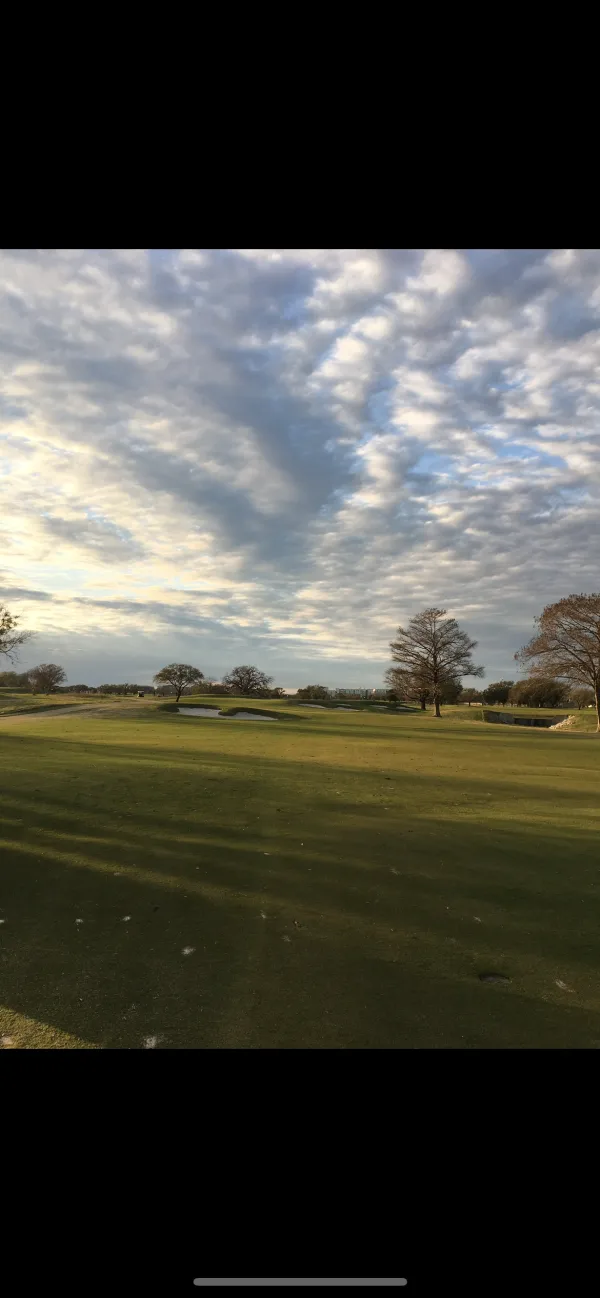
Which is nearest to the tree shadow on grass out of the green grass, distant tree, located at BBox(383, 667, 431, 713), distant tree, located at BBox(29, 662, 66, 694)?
the green grass

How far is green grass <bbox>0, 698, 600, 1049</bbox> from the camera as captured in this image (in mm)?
3455

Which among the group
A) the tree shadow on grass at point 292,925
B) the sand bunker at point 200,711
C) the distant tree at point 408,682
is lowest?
the tree shadow on grass at point 292,925

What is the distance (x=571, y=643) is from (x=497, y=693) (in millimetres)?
45551

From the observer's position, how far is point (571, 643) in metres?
37.2

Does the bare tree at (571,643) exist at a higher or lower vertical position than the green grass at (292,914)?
higher

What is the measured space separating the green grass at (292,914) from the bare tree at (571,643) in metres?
28.6

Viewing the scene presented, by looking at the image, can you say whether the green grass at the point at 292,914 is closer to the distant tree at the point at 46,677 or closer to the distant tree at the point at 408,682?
the distant tree at the point at 408,682

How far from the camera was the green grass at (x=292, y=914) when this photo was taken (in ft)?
11.3

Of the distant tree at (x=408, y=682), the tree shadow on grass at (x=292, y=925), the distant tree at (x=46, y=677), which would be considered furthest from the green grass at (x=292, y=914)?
the distant tree at (x=46, y=677)

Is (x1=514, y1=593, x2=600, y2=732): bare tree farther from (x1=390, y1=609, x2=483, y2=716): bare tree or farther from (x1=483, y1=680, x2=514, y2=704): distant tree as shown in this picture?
Answer: (x1=483, y1=680, x2=514, y2=704): distant tree

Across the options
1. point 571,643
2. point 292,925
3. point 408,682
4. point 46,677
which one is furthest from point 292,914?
point 46,677

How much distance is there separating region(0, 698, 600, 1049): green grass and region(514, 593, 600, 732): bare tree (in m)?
28.6
